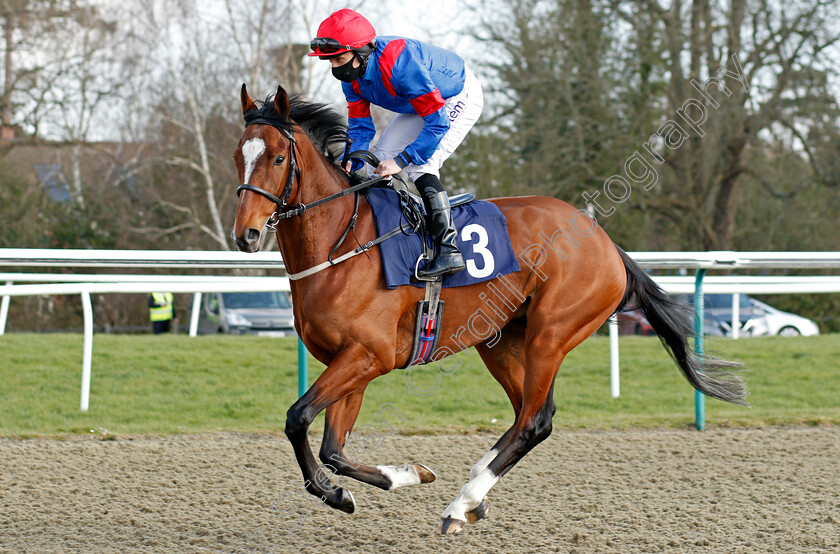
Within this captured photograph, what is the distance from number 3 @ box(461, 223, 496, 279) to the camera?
3451 millimetres

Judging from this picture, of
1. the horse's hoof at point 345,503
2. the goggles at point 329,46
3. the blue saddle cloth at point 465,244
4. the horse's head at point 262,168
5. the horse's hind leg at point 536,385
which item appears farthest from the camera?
the horse's hind leg at point 536,385

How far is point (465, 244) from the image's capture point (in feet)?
11.4

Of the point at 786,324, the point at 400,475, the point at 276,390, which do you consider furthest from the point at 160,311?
the point at 786,324

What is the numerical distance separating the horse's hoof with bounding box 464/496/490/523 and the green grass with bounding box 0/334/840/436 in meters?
1.90

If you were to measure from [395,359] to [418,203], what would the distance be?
66cm

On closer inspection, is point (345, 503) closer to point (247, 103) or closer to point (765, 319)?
point (247, 103)

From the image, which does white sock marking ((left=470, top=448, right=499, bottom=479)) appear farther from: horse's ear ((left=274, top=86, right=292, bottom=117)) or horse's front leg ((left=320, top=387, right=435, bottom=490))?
horse's ear ((left=274, top=86, right=292, bottom=117))

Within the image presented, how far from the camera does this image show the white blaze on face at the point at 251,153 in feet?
9.53

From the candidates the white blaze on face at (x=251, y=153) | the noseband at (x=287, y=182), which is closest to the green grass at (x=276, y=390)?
the noseband at (x=287, y=182)

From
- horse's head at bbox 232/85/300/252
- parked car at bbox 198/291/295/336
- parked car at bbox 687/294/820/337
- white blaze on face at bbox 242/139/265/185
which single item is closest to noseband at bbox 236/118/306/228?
horse's head at bbox 232/85/300/252

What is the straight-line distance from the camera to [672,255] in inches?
203

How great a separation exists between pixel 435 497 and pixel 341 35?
2105 millimetres

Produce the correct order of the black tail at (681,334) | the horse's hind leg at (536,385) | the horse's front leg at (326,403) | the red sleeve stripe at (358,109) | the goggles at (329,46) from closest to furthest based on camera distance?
the horse's front leg at (326,403) → the goggles at (329,46) → the horse's hind leg at (536,385) → the red sleeve stripe at (358,109) → the black tail at (681,334)

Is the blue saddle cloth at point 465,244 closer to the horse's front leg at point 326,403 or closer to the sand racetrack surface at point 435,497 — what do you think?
the horse's front leg at point 326,403
